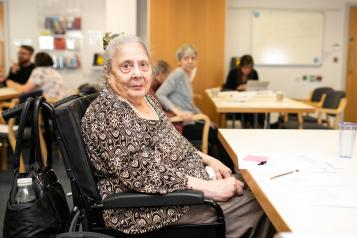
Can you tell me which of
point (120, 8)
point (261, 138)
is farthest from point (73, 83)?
point (261, 138)

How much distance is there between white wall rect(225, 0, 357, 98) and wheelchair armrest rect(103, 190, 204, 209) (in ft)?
17.9

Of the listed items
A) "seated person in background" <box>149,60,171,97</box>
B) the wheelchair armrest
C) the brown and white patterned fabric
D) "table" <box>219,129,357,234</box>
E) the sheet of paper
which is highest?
"seated person in background" <box>149,60,171,97</box>

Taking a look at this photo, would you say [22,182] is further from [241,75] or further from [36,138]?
[241,75]

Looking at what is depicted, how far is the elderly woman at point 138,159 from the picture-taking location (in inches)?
53.6

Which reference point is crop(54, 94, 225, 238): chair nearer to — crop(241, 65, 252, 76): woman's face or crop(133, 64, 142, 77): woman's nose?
crop(133, 64, 142, 77): woman's nose

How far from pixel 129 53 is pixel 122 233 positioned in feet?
2.17

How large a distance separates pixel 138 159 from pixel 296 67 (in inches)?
227

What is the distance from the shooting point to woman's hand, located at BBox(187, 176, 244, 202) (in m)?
1.47

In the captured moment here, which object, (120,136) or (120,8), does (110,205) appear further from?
(120,8)

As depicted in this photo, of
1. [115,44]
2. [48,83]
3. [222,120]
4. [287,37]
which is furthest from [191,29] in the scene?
[115,44]

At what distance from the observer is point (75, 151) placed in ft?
4.50

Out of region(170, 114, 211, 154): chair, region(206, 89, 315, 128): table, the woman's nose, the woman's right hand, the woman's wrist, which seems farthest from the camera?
region(206, 89, 315, 128): table

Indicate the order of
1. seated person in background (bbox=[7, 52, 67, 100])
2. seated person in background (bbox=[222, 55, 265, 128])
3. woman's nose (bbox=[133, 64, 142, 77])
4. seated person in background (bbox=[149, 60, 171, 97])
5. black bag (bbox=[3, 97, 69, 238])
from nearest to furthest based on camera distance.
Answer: black bag (bbox=[3, 97, 69, 238]) < woman's nose (bbox=[133, 64, 142, 77]) < seated person in background (bbox=[149, 60, 171, 97]) < seated person in background (bbox=[7, 52, 67, 100]) < seated person in background (bbox=[222, 55, 265, 128])

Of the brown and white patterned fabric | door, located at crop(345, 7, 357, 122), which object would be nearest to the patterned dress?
the brown and white patterned fabric
